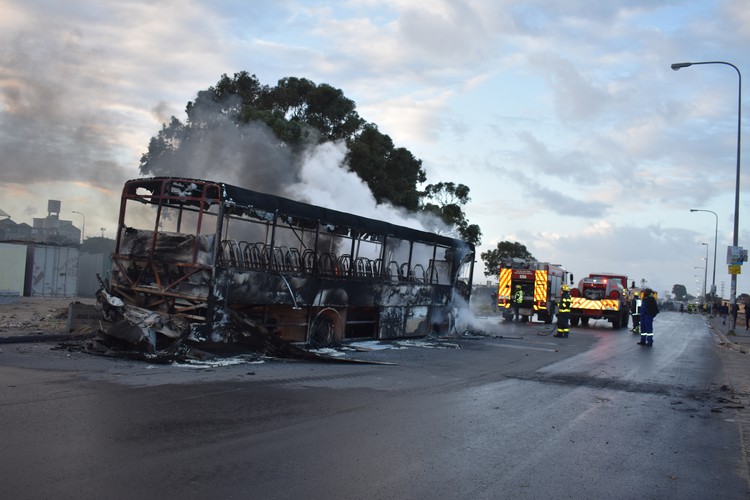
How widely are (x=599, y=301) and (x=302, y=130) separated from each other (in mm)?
15914

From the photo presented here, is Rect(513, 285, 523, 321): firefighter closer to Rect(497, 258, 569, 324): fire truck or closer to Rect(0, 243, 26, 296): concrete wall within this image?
Rect(497, 258, 569, 324): fire truck

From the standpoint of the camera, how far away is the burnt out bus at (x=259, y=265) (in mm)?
11266

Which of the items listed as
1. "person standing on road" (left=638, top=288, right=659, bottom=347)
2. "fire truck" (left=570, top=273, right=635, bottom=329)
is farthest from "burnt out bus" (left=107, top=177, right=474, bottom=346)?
"fire truck" (left=570, top=273, right=635, bottom=329)

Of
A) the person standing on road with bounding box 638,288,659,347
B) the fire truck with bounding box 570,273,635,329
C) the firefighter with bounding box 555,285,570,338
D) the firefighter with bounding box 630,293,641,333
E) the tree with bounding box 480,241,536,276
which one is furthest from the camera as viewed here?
the tree with bounding box 480,241,536,276

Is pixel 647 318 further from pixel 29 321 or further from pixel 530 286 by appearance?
pixel 29 321

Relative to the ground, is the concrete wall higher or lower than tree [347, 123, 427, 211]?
lower

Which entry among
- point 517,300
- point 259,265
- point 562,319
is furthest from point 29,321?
point 517,300

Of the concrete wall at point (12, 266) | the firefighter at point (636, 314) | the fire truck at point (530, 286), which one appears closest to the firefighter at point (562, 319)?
the firefighter at point (636, 314)

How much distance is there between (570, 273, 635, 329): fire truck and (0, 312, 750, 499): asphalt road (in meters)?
20.1

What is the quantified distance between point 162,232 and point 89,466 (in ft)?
24.9

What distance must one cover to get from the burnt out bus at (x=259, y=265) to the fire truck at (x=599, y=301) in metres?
16.7

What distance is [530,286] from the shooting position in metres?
30.0

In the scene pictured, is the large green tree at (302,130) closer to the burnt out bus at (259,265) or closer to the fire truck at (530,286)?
the fire truck at (530,286)

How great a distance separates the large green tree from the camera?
28562mm
